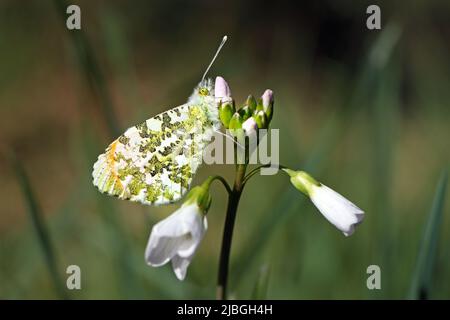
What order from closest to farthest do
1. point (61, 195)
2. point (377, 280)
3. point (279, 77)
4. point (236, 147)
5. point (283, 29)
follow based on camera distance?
point (236, 147) → point (377, 280) → point (61, 195) → point (279, 77) → point (283, 29)

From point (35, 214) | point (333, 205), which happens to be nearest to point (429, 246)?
point (333, 205)

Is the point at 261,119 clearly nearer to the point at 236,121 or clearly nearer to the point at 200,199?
the point at 236,121

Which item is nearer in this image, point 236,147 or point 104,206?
point 236,147

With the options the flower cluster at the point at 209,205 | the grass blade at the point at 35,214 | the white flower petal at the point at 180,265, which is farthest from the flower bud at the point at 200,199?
the grass blade at the point at 35,214

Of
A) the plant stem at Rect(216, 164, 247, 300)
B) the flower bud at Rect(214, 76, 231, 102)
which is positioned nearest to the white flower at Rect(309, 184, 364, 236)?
the plant stem at Rect(216, 164, 247, 300)
